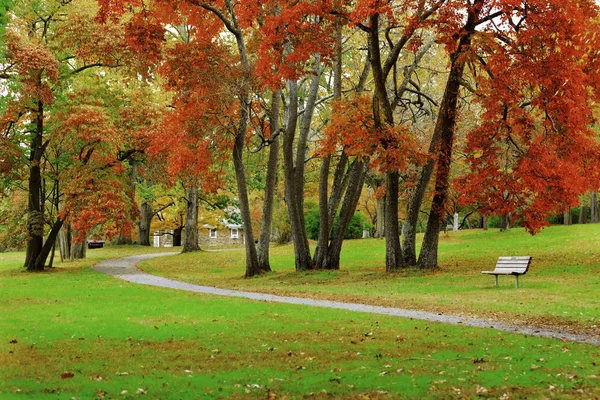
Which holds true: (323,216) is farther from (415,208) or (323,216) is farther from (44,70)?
(44,70)

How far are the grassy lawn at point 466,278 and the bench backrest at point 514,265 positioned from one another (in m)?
0.47

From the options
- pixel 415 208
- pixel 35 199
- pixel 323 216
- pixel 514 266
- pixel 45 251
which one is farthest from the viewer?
pixel 35 199

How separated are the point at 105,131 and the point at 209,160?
5.62 metres

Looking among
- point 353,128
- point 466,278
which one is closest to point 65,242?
point 353,128

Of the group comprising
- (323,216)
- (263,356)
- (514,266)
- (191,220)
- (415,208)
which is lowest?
(263,356)

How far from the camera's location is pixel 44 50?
2725cm

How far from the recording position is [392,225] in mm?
22547

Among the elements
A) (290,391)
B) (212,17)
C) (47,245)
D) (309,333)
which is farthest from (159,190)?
(290,391)

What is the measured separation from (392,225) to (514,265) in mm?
5382

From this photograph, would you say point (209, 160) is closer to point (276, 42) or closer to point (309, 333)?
point (276, 42)

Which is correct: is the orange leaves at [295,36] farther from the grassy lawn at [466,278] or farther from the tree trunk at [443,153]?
the grassy lawn at [466,278]

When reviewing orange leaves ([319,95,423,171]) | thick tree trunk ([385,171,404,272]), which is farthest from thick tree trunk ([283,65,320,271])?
thick tree trunk ([385,171,404,272])

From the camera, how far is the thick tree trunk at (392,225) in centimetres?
2247

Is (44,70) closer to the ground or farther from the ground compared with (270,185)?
farther from the ground
